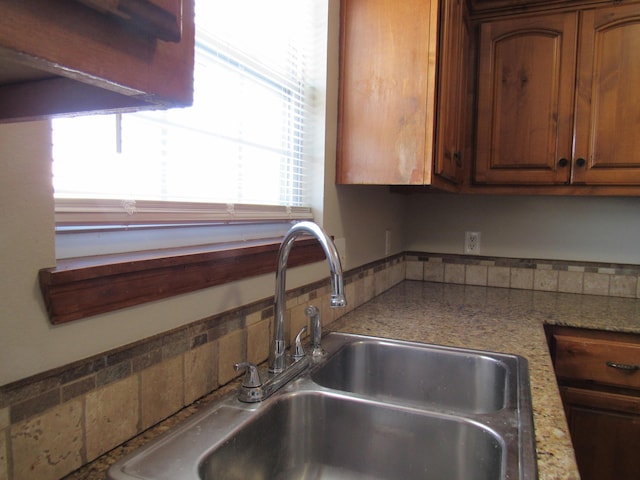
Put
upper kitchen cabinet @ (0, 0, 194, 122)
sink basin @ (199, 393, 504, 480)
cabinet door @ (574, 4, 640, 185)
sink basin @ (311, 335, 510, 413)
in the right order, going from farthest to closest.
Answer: cabinet door @ (574, 4, 640, 185) → sink basin @ (311, 335, 510, 413) → sink basin @ (199, 393, 504, 480) → upper kitchen cabinet @ (0, 0, 194, 122)

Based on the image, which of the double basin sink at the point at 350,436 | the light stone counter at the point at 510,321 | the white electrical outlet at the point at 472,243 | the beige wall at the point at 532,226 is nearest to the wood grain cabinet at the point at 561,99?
the beige wall at the point at 532,226

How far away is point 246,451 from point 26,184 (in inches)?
21.6

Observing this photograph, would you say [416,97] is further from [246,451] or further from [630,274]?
[630,274]

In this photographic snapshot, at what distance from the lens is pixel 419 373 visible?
126 cm

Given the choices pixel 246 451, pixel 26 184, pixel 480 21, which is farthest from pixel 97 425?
pixel 480 21

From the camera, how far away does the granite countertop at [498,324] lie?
29.3 inches

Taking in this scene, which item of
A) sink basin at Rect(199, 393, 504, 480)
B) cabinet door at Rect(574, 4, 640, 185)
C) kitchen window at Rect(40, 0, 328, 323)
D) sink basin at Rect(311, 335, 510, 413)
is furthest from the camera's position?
cabinet door at Rect(574, 4, 640, 185)

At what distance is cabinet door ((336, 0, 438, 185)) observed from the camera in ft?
4.40

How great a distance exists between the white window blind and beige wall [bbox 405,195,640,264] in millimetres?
1206

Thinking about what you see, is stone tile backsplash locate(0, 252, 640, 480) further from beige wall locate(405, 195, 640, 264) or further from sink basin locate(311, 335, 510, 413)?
beige wall locate(405, 195, 640, 264)

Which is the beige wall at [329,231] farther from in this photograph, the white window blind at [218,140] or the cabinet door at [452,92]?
the cabinet door at [452,92]

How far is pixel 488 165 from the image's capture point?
78.7 inches

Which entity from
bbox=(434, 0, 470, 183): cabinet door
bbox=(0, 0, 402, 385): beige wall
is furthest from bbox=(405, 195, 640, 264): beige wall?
bbox=(0, 0, 402, 385): beige wall

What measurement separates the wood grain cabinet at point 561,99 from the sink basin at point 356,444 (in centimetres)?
A: 140
